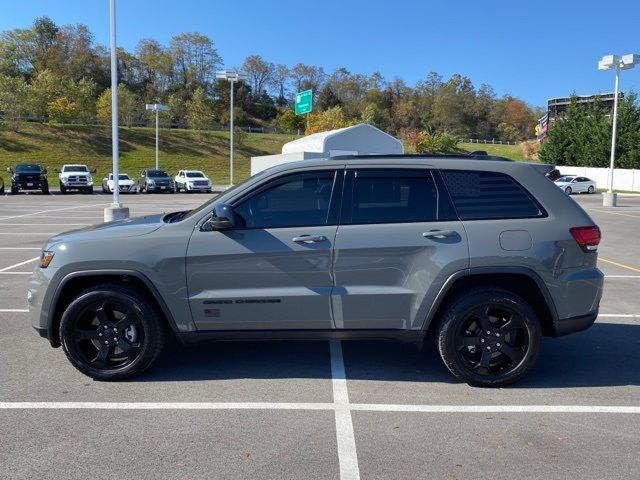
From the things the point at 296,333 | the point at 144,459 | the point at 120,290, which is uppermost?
the point at 120,290

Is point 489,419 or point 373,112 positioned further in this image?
point 373,112

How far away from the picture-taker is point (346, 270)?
449 centimetres

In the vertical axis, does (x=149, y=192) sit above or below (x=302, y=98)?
below

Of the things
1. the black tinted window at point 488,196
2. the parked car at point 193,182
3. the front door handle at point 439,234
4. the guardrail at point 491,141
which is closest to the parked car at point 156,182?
the parked car at point 193,182

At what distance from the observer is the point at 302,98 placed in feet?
172

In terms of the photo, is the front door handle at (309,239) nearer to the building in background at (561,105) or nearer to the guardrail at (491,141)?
the building in background at (561,105)

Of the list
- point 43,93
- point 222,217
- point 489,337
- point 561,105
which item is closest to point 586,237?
point 489,337

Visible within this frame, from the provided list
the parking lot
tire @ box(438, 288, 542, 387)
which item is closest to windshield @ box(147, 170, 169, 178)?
the parking lot

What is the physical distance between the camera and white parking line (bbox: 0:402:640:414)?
418 centimetres

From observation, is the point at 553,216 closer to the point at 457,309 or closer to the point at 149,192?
the point at 457,309

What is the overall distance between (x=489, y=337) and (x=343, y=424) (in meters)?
1.43

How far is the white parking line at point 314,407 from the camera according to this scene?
4.18m

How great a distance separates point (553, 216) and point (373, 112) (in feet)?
286

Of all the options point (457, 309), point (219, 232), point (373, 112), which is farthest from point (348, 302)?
point (373, 112)
